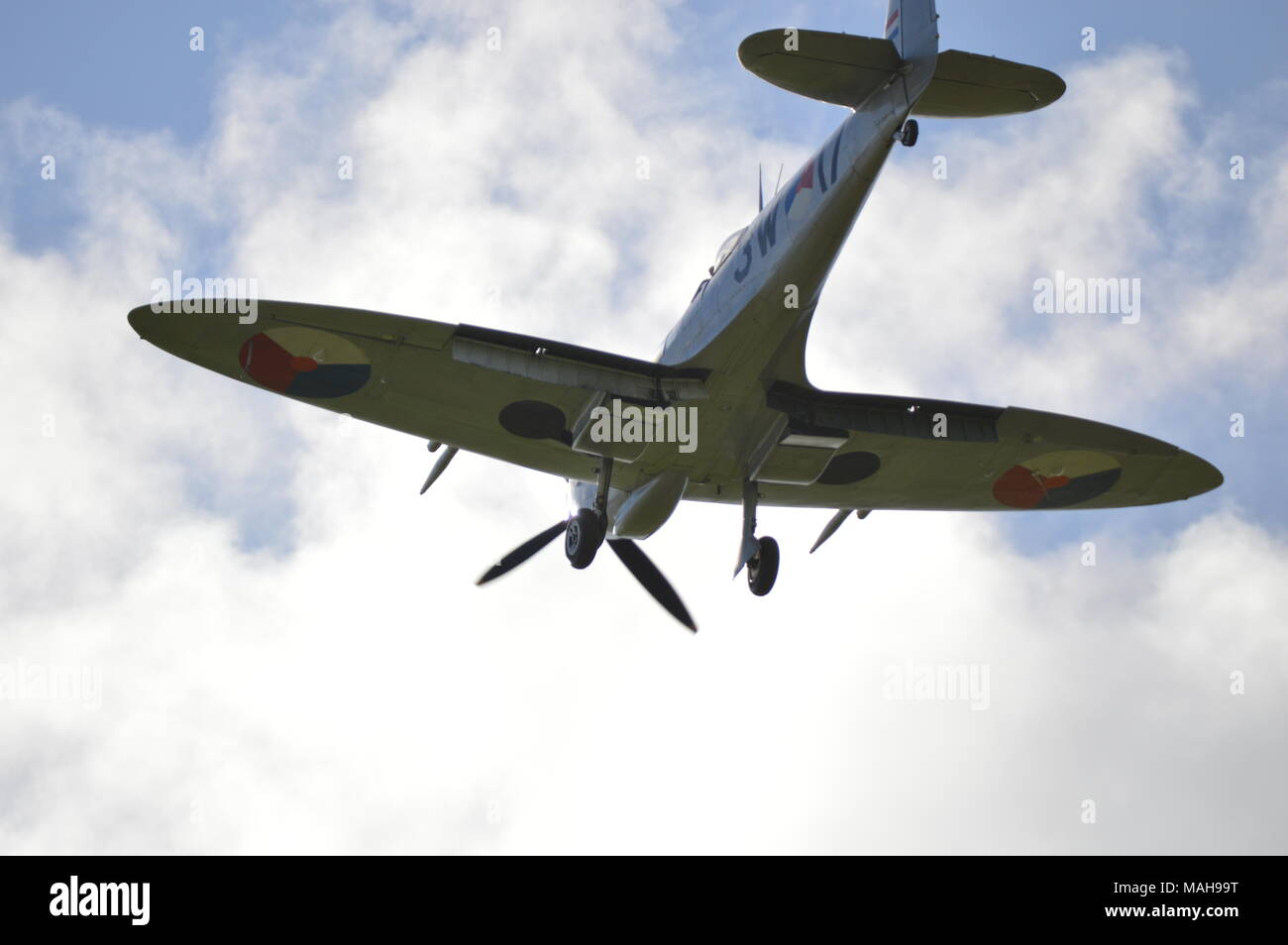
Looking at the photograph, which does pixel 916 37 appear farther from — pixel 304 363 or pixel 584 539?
pixel 304 363

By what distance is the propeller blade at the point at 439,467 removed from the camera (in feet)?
86.7

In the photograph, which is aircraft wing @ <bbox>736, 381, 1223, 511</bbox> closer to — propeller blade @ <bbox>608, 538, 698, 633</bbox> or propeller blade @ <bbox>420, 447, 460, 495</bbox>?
propeller blade @ <bbox>608, 538, 698, 633</bbox>

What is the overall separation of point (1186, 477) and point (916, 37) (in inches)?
416

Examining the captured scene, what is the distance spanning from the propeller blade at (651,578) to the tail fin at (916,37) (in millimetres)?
10248

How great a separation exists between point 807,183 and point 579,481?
842 centimetres

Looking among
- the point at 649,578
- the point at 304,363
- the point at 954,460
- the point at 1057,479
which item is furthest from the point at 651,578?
the point at 304,363

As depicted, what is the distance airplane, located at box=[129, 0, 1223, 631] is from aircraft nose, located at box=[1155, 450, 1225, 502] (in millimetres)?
47

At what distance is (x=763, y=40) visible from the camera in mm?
21172

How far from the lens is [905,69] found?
21.3 m

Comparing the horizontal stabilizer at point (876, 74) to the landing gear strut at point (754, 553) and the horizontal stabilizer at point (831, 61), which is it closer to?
the horizontal stabilizer at point (831, 61)
